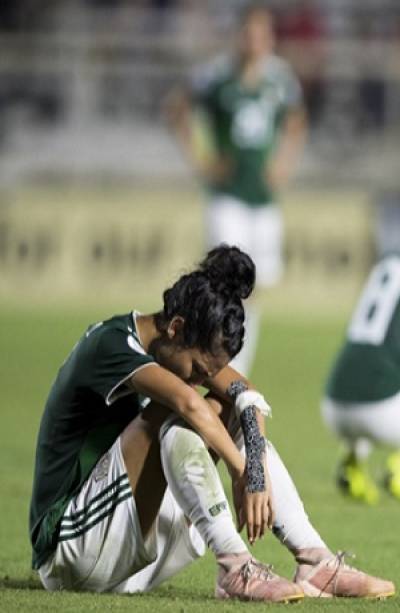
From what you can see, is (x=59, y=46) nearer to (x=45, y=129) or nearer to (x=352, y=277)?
(x=45, y=129)

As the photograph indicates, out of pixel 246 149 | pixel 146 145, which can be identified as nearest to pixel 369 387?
pixel 246 149

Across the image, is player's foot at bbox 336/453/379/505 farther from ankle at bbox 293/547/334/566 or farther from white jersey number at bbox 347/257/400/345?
ankle at bbox 293/547/334/566

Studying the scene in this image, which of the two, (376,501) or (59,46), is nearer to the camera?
(376,501)

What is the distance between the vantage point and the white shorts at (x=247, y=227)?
1417 centimetres

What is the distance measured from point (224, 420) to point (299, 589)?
23.9 inches

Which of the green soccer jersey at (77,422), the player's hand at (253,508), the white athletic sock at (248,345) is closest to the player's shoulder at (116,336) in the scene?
the green soccer jersey at (77,422)

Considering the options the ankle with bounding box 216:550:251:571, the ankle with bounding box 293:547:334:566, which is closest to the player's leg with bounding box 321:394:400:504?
the ankle with bounding box 293:547:334:566

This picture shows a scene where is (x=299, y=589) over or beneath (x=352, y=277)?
over

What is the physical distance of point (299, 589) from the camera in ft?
17.3

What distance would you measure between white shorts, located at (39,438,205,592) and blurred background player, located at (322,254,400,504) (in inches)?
109

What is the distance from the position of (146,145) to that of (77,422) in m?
16.5

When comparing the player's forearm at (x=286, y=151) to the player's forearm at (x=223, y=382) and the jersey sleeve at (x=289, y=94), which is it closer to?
the jersey sleeve at (x=289, y=94)

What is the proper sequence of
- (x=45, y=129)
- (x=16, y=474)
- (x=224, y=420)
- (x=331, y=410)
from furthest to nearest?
(x=45, y=129) < (x=16, y=474) < (x=331, y=410) < (x=224, y=420)

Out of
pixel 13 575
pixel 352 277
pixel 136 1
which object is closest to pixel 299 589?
pixel 13 575
